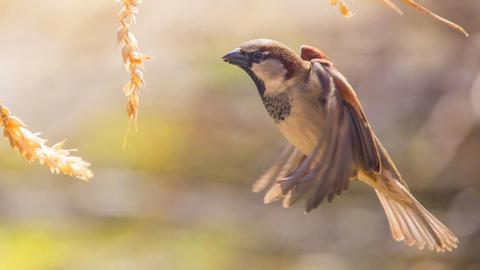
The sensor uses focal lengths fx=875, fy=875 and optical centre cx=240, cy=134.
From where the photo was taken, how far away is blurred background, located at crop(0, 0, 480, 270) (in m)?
4.48

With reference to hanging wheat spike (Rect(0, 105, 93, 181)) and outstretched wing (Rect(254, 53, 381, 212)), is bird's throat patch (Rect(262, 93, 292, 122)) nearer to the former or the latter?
outstretched wing (Rect(254, 53, 381, 212))

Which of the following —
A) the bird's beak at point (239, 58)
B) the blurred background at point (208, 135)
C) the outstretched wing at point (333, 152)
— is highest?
the blurred background at point (208, 135)

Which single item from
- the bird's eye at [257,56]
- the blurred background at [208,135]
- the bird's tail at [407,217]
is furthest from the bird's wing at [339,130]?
the blurred background at [208,135]

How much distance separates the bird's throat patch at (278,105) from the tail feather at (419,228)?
1.17 feet

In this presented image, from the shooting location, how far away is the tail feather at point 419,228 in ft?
5.93

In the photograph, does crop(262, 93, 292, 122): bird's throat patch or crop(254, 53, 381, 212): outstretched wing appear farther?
crop(262, 93, 292, 122): bird's throat patch

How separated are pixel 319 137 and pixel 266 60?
0.20 metres

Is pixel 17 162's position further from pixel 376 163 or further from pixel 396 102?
pixel 376 163

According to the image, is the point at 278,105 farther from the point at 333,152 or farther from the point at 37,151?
the point at 37,151

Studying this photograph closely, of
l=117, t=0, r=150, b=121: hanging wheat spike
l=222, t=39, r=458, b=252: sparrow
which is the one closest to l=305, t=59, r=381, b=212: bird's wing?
l=222, t=39, r=458, b=252: sparrow

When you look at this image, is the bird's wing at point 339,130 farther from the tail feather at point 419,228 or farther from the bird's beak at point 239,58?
the tail feather at point 419,228

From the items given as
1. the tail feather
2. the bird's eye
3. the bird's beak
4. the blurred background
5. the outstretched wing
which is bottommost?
the tail feather

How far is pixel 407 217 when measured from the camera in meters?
1.91

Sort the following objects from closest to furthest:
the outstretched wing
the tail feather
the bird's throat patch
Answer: the outstretched wing, the bird's throat patch, the tail feather
